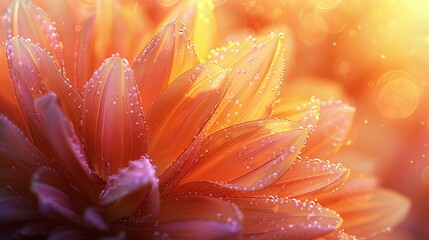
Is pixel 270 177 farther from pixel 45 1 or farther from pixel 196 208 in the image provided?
pixel 45 1

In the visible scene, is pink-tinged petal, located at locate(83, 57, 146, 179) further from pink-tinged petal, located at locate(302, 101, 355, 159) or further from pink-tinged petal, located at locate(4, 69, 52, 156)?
pink-tinged petal, located at locate(302, 101, 355, 159)

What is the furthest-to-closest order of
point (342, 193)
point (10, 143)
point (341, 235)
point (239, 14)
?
point (239, 14)
point (342, 193)
point (341, 235)
point (10, 143)

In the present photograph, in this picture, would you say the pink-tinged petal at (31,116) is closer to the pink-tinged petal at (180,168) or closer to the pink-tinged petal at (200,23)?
the pink-tinged petal at (180,168)

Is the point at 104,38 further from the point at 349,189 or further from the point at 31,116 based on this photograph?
the point at 349,189

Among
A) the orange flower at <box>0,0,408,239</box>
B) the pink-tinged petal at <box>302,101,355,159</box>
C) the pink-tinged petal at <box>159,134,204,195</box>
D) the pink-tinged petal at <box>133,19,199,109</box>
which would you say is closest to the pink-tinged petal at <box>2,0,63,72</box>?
the orange flower at <box>0,0,408,239</box>

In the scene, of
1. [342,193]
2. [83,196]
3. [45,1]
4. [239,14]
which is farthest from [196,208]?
[239,14]

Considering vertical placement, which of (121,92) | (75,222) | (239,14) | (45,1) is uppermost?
(239,14)

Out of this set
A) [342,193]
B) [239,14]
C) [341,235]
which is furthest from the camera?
[239,14]
